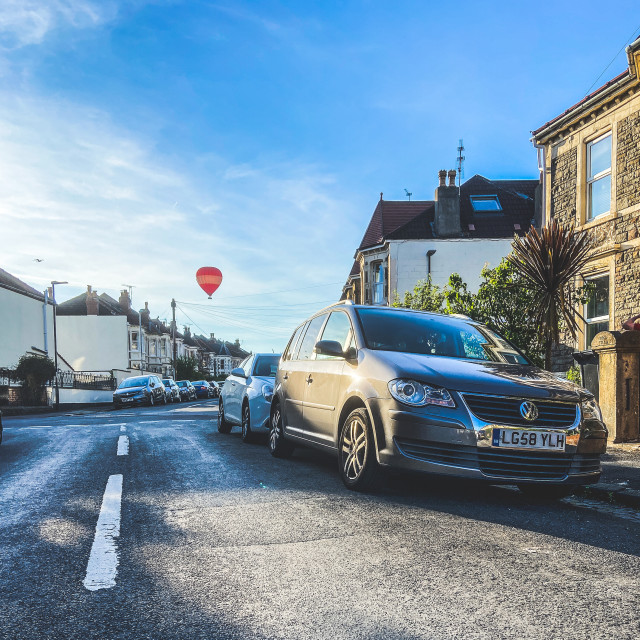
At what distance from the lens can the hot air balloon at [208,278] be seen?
32156 millimetres

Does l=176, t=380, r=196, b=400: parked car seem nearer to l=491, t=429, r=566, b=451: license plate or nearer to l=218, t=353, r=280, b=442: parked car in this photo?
l=218, t=353, r=280, b=442: parked car

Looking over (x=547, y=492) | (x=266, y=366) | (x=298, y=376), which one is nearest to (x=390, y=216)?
(x=266, y=366)

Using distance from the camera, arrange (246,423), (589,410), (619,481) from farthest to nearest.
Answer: (246,423), (619,481), (589,410)

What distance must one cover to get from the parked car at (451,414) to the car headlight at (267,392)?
3.12m

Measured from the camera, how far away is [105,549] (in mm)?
4066

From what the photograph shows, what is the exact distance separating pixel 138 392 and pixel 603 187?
24.9 m

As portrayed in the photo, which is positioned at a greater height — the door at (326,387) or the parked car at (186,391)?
the door at (326,387)

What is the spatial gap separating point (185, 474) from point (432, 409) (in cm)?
306

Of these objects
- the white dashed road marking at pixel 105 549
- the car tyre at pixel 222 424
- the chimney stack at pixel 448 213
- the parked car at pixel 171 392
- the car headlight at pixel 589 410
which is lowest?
the parked car at pixel 171 392

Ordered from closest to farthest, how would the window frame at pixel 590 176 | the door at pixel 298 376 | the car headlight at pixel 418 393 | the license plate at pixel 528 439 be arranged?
the license plate at pixel 528 439, the car headlight at pixel 418 393, the door at pixel 298 376, the window frame at pixel 590 176

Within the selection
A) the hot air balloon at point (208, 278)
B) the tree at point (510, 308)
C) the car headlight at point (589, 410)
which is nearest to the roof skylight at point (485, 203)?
the hot air balloon at point (208, 278)

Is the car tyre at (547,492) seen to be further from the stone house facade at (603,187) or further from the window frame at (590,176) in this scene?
the window frame at (590,176)

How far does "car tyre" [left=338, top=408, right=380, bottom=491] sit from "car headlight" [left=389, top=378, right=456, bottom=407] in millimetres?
453

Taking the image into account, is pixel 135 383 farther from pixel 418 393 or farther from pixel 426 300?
pixel 418 393
